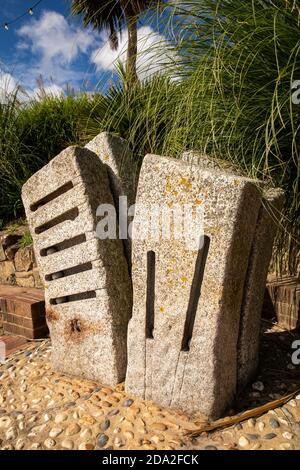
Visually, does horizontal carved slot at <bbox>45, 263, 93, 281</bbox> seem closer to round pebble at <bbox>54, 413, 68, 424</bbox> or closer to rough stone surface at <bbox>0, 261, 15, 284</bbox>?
round pebble at <bbox>54, 413, 68, 424</bbox>

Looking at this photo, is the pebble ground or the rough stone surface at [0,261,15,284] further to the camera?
the rough stone surface at [0,261,15,284]

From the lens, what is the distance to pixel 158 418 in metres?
1.84

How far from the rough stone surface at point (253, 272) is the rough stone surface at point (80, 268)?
0.55m

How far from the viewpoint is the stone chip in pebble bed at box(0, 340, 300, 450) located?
168 cm

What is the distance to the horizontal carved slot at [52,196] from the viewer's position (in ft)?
7.17

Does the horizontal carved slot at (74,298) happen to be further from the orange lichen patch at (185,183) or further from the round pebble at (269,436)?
the round pebble at (269,436)

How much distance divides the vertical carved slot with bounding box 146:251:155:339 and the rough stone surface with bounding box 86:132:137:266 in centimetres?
32

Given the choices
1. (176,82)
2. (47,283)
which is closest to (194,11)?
(176,82)

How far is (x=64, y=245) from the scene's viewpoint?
2312mm

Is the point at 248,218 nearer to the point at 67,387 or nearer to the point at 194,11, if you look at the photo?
the point at 194,11

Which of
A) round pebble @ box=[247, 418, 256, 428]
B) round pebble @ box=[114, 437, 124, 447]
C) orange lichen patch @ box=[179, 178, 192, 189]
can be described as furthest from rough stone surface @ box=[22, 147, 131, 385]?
round pebble @ box=[247, 418, 256, 428]

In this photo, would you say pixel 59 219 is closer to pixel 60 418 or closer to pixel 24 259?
pixel 60 418

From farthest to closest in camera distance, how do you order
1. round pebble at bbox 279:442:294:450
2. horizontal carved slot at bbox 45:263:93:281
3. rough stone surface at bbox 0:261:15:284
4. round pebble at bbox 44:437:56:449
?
rough stone surface at bbox 0:261:15:284 → horizontal carved slot at bbox 45:263:93:281 → round pebble at bbox 44:437:56:449 → round pebble at bbox 279:442:294:450

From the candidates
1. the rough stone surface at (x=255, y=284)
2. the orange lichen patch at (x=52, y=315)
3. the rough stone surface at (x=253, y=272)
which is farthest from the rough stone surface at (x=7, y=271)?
the rough stone surface at (x=255, y=284)
